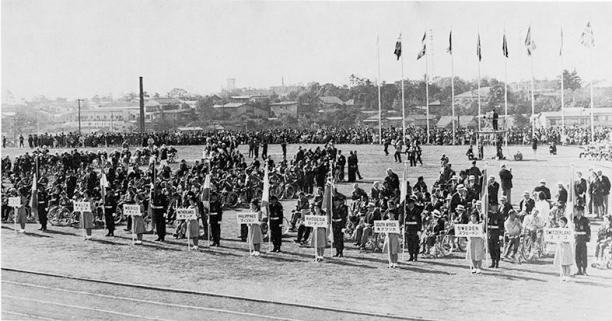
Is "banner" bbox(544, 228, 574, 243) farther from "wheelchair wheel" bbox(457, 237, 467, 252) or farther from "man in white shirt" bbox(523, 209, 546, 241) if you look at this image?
"wheelchair wheel" bbox(457, 237, 467, 252)

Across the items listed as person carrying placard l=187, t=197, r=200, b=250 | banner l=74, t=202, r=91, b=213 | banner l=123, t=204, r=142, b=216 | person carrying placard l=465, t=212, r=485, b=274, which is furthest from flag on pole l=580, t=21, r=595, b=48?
banner l=74, t=202, r=91, b=213

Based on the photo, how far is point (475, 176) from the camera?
23859 mm

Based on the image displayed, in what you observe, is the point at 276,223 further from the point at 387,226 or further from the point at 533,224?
the point at 533,224

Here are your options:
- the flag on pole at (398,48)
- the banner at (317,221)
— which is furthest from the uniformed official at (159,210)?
the flag on pole at (398,48)

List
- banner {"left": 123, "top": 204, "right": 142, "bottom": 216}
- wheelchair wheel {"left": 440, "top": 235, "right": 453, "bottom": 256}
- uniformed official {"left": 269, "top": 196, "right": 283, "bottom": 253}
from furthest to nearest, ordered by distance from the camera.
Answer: banner {"left": 123, "top": 204, "right": 142, "bottom": 216}, uniformed official {"left": 269, "top": 196, "right": 283, "bottom": 253}, wheelchair wheel {"left": 440, "top": 235, "right": 453, "bottom": 256}

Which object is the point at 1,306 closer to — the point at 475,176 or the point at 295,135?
the point at 475,176

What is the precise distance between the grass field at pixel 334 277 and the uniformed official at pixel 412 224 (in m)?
0.48

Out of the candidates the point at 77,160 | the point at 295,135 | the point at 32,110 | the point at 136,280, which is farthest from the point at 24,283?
the point at 32,110

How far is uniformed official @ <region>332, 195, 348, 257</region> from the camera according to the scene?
18.8m

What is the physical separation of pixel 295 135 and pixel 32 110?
31561mm

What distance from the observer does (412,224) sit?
18047mm

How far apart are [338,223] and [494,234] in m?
4.16

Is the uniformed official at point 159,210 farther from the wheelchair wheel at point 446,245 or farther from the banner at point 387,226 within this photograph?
the wheelchair wheel at point 446,245

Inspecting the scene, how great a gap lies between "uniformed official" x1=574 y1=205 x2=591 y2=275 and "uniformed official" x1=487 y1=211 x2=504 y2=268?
181 cm
